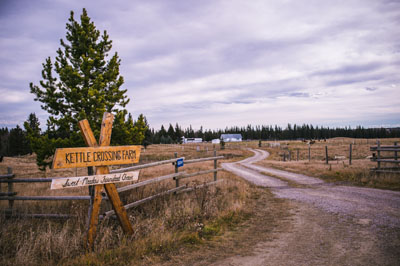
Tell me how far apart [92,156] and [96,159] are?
99 millimetres

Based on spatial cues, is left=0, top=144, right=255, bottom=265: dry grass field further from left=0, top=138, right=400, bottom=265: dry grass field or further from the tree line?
the tree line

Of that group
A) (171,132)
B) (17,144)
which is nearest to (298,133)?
(171,132)

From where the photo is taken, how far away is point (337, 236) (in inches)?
205

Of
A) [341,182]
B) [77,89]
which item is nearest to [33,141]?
[77,89]

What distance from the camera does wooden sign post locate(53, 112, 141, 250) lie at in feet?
14.6

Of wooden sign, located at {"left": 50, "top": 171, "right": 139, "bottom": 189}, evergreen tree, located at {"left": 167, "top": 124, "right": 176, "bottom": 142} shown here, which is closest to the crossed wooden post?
wooden sign, located at {"left": 50, "top": 171, "right": 139, "bottom": 189}

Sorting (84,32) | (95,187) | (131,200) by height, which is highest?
(84,32)

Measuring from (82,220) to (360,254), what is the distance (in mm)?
6084

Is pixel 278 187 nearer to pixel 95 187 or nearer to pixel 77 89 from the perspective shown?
pixel 95 187

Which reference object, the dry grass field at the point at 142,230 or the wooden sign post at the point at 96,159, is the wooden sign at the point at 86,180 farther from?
the dry grass field at the point at 142,230

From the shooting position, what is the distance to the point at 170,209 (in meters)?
6.65

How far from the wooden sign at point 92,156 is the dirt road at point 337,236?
281cm

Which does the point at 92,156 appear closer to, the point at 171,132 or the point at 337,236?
the point at 337,236

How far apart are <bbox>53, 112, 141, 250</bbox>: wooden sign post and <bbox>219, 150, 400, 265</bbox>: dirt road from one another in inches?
96.7
